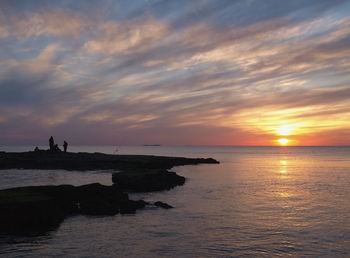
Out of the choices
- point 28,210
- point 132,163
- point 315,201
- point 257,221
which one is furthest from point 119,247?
point 132,163

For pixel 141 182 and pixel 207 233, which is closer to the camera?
pixel 207 233

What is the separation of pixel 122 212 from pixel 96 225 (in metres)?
4.02

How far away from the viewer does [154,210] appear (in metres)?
26.5

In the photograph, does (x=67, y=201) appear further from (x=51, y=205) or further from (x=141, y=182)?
(x=141, y=182)

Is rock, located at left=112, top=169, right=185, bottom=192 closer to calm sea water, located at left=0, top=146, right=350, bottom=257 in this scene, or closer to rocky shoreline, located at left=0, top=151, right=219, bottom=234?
rocky shoreline, located at left=0, top=151, right=219, bottom=234

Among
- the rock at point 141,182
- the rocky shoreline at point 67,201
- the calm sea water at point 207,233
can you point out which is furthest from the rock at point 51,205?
the rock at point 141,182

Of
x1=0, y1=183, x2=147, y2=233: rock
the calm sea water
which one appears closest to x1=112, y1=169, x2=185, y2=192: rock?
the calm sea water

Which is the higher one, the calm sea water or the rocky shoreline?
the rocky shoreline

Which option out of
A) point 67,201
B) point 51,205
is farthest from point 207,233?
point 67,201

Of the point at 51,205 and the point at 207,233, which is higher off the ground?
the point at 51,205

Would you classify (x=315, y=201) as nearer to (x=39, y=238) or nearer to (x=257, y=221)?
(x=257, y=221)

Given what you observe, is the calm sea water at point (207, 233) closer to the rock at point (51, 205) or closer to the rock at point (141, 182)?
the rock at point (51, 205)

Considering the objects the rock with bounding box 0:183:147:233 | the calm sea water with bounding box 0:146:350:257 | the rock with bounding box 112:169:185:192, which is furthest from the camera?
the rock with bounding box 112:169:185:192

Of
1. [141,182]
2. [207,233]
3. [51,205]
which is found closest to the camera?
[207,233]
